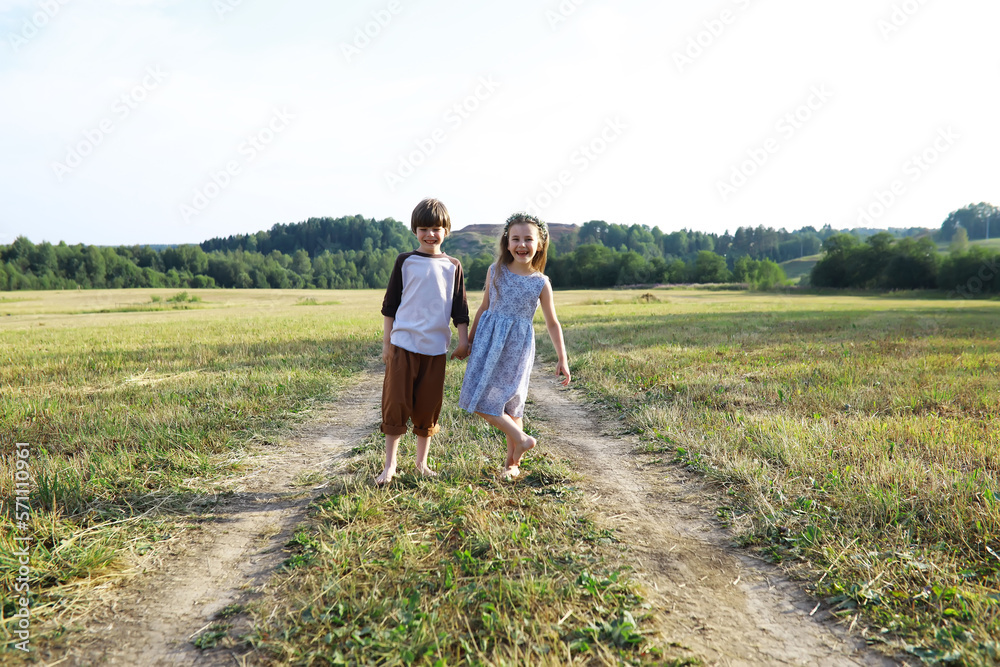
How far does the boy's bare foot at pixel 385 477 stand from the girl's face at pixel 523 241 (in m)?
2.04

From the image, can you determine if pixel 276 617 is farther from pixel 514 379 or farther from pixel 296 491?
pixel 514 379

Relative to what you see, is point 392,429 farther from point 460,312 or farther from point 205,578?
point 205,578

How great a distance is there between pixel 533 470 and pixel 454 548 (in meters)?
1.40

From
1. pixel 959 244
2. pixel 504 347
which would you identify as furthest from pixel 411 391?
pixel 959 244

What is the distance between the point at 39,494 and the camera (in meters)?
3.77

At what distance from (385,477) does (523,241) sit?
222cm

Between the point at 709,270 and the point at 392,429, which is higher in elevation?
the point at 709,270

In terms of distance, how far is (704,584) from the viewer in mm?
2938

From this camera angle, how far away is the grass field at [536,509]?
8.20 ft

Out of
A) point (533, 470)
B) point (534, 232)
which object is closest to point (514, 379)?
point (533, 470)

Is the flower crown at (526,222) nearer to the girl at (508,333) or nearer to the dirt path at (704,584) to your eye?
the girl at (508,333)

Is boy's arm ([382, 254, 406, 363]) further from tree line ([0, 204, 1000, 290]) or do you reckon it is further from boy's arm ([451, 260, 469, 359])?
tree line ([0, 204, 1000, 290])

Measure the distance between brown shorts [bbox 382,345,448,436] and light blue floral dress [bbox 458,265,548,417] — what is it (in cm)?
29

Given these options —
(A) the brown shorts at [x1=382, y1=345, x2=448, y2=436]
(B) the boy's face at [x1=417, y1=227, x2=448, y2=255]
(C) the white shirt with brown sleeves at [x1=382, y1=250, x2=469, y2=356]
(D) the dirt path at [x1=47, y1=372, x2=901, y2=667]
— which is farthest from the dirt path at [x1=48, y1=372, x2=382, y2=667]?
(B) the boy's face at [x1=417, y1=227, x2=448, y2=255]
